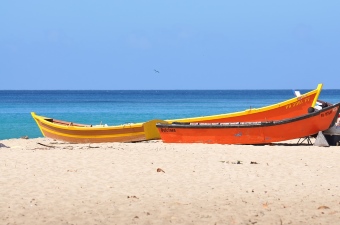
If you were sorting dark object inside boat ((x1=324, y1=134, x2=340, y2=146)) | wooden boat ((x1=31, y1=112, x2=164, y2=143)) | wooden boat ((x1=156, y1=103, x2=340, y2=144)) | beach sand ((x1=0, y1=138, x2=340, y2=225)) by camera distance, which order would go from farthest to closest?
wooden boat ((x1=31, y1=112, x2=164, y2=143)) < dark object inside boat ((x1=324, y1=134, x2=340, y2=146)) < wooden boat ((x1=156, y1=103, x2=340, y2=144)) < beach sand ((x1=0, y1=138, x2=340, y2=225))

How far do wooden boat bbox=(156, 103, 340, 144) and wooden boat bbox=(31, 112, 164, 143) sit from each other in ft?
6.15

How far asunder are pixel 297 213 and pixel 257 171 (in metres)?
4.07

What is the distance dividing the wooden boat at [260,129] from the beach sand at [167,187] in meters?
2.78

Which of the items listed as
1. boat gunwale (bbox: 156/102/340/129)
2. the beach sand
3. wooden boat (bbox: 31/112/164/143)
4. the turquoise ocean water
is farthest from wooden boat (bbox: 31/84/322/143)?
the turquoise ocean water

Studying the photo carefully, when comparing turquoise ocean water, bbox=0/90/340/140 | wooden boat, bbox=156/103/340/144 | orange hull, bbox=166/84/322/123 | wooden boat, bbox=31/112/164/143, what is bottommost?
turquoise ocean water, bbox=0/90/340/140

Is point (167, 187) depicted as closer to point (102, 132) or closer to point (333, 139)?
point (333, 139)

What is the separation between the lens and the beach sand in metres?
10.2

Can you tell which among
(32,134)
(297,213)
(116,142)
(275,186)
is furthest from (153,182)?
(32,134)

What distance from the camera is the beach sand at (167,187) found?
10.2 m

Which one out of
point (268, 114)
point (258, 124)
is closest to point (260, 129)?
point (258, 124)

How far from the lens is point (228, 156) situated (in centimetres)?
1706

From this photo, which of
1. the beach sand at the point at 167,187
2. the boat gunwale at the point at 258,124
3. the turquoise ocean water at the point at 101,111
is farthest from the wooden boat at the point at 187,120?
the turquoise ocean water at the point at 101,111

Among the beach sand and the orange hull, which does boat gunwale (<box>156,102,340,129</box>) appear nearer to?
the orange hull

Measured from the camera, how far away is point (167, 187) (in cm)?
1244
